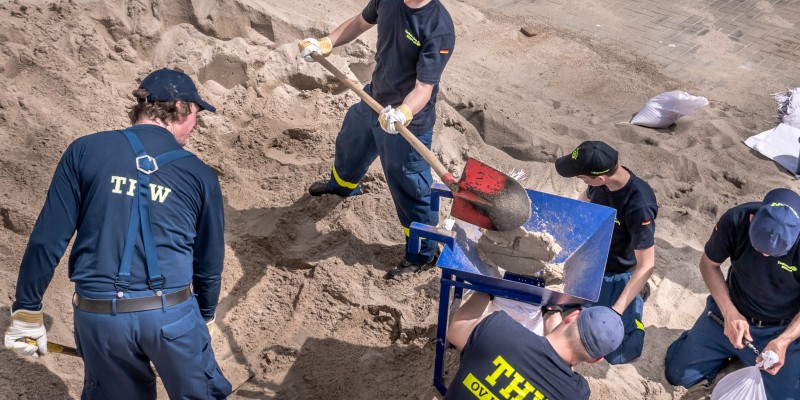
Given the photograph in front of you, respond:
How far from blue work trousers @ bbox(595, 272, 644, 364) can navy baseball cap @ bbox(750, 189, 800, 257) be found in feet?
2.64

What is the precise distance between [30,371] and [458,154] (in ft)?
11.1

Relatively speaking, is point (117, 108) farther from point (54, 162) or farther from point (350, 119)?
point (350, 119)

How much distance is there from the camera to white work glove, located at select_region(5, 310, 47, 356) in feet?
10.2

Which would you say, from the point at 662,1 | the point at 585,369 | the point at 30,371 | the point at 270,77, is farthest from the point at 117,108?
the point at 662,1

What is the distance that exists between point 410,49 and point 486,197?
109cm

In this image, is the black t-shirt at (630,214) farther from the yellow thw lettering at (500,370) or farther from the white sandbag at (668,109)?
the white sandbag at (668,109)

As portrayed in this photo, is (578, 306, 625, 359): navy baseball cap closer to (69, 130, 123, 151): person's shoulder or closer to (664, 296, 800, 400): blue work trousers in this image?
(664, 296, 800, 400): blue work trousers

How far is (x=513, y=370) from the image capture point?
2.94m

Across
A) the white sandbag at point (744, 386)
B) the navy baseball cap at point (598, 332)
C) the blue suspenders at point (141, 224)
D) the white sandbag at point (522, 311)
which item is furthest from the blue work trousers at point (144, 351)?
the white sandbag at point (744, 386)

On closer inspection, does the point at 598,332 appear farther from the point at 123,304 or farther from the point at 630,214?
the point at 123,304

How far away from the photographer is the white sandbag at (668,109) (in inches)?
260

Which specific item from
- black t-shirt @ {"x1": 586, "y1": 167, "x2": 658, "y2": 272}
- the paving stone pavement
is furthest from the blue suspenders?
the paving stone pavement

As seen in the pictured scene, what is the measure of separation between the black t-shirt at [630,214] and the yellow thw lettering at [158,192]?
8.09 feet

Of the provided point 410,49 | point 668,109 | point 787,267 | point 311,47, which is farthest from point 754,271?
point 311,47
